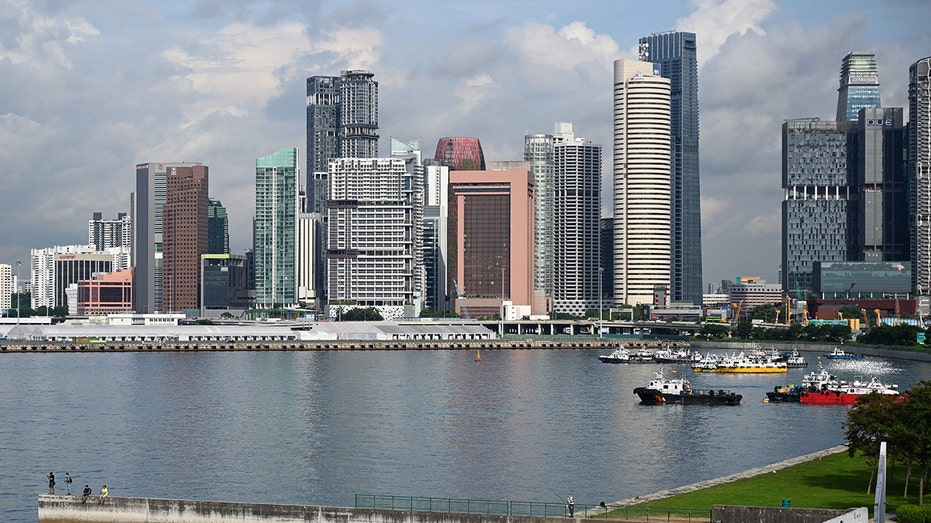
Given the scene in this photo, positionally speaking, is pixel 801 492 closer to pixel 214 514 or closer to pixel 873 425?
pixel 873 425

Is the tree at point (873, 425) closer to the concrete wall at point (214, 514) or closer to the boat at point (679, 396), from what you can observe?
the concrete wall at point (214, 514)

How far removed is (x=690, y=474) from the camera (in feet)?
247

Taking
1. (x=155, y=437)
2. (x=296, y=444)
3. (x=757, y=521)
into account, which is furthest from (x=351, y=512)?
(x=155, y=437)

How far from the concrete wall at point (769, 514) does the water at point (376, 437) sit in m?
14.4

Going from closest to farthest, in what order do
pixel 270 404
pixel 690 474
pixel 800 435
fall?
pixel 690 474 → pixel 800 435 → pixel 270 404

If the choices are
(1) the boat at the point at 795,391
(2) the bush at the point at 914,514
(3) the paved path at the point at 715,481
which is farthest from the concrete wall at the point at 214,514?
(1) the boat at the point at 795,391

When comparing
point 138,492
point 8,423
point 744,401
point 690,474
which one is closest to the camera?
point 138,492

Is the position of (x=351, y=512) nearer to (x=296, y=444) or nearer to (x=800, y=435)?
(x=296, y=444)

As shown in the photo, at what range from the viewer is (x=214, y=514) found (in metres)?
56.3

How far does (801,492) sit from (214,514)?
27.1 m

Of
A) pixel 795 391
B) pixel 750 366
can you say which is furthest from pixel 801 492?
pixel 750 366

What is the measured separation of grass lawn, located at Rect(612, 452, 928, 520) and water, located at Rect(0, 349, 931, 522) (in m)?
6.50

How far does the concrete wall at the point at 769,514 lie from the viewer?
50.6 m

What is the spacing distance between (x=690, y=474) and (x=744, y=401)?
54.0 m
